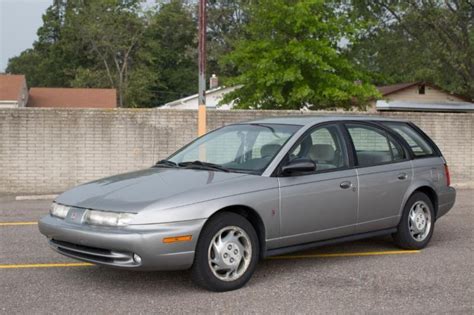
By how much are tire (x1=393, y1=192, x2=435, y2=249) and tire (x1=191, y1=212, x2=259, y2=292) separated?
2201mm

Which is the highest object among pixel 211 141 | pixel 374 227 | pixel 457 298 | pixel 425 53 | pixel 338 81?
pixel 425 53

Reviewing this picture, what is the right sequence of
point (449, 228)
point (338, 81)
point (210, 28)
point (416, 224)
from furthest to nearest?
point (210, 28)
point (338, 81)
point (449, 228)
point (416, 224)

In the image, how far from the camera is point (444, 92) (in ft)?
115

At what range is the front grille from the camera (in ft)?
17.5

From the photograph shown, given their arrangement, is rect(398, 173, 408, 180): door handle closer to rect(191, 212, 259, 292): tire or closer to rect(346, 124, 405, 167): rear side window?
rect(346, 124, 405, 167): rear side window

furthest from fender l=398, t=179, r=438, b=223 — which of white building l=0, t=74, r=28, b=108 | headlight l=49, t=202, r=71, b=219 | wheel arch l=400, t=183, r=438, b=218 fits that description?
white building l=0, t=74, r=28, b=108

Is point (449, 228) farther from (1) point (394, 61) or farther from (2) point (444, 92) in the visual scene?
(2) point (444, 92)

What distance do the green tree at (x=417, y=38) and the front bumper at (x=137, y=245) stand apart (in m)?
17.4

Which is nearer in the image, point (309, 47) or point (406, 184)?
point (406, 184)

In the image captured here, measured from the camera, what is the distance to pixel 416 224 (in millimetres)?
7430

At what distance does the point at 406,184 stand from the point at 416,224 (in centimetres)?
53

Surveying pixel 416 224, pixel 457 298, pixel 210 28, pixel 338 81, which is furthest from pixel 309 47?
pixel 210 28

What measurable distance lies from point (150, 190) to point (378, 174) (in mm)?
2599

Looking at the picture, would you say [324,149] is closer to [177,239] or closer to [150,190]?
[150,190]
